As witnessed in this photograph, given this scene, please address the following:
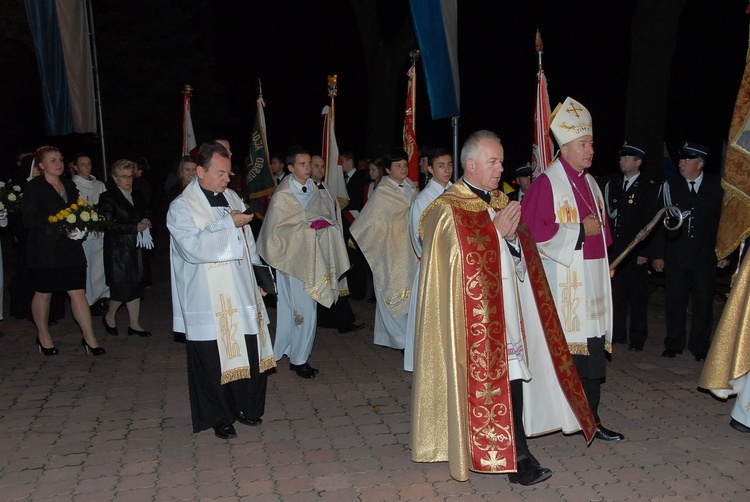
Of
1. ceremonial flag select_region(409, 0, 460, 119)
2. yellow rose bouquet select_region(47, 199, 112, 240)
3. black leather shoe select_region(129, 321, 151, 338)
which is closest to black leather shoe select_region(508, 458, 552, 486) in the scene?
ceremonial flag select_region(409, 0, 460, 119)

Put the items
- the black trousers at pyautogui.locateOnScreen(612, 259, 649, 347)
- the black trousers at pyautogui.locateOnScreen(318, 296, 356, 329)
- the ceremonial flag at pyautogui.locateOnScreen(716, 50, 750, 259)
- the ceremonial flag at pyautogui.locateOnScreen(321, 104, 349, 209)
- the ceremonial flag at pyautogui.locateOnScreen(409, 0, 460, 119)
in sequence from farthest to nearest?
the ceremonial flag at pyautogui.locateOnScreen(321, 104, 349, 209) < the black trousers at pyautogui.locateOnScreen(318, 296, 356, 329) < the ceremonial flag at pyautogui.locateOnScreen(409, 0, 460, 119) < the black trousers at pyautogui.locateOnScreen(612, 259, 649, 347) < the ceremonial flag at pyautogui.locateOnScreen(716, 50, 750, 259)

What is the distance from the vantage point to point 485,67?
28.8 m

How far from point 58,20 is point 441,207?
9016mm

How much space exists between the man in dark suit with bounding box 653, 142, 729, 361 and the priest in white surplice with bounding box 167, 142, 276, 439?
4384 millimetres

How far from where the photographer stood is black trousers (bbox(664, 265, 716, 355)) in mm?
7773

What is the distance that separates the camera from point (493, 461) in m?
4.54

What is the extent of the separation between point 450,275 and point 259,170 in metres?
5.87

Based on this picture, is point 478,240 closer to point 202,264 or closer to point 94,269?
point 202,264

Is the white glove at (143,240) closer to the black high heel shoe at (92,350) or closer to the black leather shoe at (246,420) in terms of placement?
the black high heel shoe at (92,350)

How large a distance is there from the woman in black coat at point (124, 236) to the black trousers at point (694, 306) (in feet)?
18.9

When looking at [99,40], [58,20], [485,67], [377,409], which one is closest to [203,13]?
[99,40]

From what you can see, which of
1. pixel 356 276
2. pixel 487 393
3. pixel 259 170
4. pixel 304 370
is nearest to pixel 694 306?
Answer: pixel 304 370

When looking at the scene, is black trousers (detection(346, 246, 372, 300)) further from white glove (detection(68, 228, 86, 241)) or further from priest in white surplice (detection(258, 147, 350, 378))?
white glove (detection(68, 228, 86, 241))

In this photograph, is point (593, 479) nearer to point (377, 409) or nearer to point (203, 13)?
point (377, 409)
